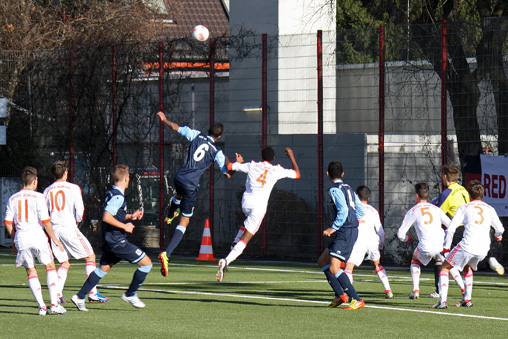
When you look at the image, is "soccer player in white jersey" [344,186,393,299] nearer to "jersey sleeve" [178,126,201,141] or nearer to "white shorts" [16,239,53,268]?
"jersey sleeve" [178,126,201,141]

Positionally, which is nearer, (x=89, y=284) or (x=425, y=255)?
(x=89, y=284)

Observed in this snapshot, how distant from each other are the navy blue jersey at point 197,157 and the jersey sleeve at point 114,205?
3156mm

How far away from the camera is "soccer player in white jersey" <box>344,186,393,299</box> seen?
516 inches

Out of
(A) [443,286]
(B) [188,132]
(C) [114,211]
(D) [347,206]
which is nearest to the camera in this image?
(C) [114,211]

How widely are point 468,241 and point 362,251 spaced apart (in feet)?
5.95

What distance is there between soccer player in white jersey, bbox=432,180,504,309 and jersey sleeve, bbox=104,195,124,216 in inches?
165

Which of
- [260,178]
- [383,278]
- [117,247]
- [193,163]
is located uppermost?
[193,163]

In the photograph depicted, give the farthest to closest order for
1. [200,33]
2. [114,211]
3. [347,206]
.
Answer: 1. [200,33]
2. [347,206]
3. [114,211]

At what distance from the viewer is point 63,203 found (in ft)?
39.5

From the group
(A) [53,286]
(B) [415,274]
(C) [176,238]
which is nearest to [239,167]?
(C) [176,238]

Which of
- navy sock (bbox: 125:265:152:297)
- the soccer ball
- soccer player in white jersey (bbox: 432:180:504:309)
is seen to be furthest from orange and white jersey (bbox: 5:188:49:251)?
the soccer ball

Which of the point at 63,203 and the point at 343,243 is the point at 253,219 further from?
the point at 63,203

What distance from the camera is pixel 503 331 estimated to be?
9766mm

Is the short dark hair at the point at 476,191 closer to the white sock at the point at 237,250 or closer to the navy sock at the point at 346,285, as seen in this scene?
the navy sock at the point at 346,285
